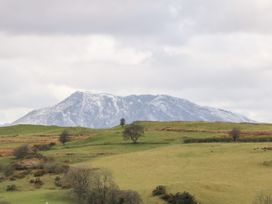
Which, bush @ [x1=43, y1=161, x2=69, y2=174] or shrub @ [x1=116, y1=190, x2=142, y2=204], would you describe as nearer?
shrub @ [x1=116, y1=190, x2=142, y2=204]

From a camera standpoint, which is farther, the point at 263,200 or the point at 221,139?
the point at 221,139

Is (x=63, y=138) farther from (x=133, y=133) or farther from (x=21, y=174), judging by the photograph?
(x=21, y=174)

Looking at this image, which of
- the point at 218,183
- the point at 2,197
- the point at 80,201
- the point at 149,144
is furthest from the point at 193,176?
the point at 149,144

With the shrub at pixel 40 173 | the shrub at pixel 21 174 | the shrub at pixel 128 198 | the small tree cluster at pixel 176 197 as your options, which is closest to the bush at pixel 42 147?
the shrub at pixel 21 174

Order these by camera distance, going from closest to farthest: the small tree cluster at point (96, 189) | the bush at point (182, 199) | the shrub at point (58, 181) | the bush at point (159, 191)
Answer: the small tree cluster at point (96, 189) → the bush at point (182, 199) → the bush at point (159, 191) → the shrub at point (58, 181)

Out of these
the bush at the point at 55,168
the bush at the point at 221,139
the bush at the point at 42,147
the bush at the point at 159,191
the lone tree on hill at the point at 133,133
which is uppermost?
the lone tree on hill at the point at 133,133

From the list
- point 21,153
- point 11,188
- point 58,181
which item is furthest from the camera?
point 21,153

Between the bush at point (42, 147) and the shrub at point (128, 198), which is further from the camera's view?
the bush at point (42, 147)

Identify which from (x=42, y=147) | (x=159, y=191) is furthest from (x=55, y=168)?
(x=42, y=147)

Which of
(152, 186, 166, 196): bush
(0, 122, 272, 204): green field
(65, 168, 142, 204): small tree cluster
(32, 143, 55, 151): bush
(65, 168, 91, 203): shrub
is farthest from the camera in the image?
(32, 143, 55, 151): bush

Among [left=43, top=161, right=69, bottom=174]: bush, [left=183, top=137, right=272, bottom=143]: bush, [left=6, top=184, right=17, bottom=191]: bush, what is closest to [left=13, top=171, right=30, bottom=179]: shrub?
[left=43, top=161, right=69, bottom=174]: bush

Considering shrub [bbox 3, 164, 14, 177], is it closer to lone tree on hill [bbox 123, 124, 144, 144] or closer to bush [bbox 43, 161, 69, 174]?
bush [bbox 43, 161, 69, 174]

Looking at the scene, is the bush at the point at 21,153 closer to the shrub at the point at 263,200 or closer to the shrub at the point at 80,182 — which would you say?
the shrub at the point at 80,182

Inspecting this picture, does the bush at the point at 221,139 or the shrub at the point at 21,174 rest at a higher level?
the bush at the point at 221,139
